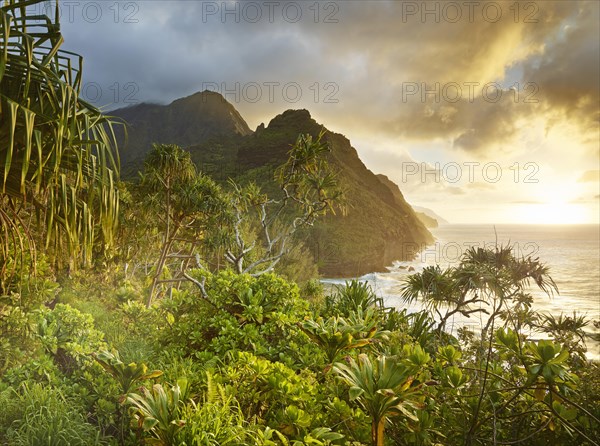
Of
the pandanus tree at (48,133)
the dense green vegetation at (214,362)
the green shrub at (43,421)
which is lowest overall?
the green shrub at (43,421)

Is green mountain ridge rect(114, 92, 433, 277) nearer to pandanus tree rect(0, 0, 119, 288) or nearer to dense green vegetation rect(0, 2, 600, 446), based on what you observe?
dense green vegetation rect(0, 2, 600, 446)

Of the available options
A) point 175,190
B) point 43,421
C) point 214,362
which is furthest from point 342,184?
point 43,421

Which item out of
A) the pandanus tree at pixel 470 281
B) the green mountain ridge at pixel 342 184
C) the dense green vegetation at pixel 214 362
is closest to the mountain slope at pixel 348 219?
the green mountain ridge at pixel 342 184

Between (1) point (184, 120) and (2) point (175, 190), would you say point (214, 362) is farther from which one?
(1) point (184, 120)

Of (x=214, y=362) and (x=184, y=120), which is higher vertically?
(x=184, y=120)

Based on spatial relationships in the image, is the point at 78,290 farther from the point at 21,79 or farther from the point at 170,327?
the point at 21,79

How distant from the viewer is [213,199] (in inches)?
342

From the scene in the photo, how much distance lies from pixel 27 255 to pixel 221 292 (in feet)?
7.05

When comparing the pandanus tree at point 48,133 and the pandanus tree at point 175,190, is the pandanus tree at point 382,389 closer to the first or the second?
the pandanus tree at point 48,133

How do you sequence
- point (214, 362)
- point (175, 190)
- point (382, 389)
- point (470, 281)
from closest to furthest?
point (382, 389) → point (214, 362) → point (470, 281) → point (175, 190)

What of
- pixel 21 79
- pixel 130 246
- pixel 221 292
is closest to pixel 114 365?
pixel 221 292

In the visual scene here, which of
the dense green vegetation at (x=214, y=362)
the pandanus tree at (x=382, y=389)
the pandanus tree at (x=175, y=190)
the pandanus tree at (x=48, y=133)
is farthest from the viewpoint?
the pandanus tree at (x=175, y=190)

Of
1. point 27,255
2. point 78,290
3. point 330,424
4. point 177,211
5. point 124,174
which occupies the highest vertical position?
point 124,174

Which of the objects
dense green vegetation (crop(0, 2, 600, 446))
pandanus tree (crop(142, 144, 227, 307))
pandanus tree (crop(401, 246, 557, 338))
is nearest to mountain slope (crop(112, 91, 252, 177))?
pandanus tree (crop(142, 144, 227, 307))
